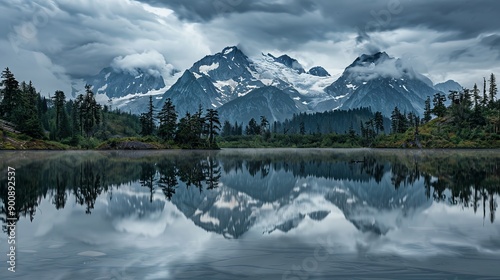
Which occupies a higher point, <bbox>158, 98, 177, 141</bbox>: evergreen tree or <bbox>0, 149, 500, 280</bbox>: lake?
<bbox>158, 98, 177, 141</bbox>: evergreen tree

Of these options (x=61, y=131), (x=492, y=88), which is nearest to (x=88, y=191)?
(x=61, y=131)

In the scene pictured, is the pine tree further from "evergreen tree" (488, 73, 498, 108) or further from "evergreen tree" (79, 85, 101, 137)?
"evergreen tree" (488, 73, 498, 108)

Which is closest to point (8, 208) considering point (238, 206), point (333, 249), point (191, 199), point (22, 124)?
point (191, 199)

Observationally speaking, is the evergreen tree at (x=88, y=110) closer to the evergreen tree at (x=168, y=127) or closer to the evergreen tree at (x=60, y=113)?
the evergreen tree at (x=60, y=113)

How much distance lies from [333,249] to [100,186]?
22.4 m

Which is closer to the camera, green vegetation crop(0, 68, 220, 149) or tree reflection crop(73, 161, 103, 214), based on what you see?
tree reflection crop(73, 161, 103, 214)

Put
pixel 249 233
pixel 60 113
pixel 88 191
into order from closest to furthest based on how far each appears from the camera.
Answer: pixel 249 233 → pixel 88 191 → pixel 60 113

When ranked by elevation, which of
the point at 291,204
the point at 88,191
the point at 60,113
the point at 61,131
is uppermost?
the point at 60,113

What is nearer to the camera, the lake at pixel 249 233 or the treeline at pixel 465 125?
the lake at pixel 249 233

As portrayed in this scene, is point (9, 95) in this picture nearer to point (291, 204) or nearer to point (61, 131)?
point (61, 131)

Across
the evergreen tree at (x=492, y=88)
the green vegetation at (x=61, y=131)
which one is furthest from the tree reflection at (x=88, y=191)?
the evergreen tree at (x=492, y=88)

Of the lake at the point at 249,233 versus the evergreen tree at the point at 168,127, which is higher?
the evergreen tree at the point at 168,127

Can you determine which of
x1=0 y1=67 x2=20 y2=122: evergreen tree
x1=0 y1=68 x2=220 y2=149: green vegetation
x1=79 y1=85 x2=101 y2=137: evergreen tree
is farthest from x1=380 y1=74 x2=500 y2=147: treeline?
x1=0 y1=67 x2=20 y2=122: evergreen tree

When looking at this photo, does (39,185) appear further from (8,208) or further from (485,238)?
(485,238)
